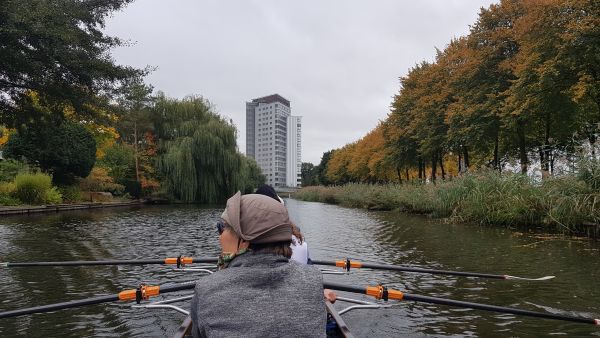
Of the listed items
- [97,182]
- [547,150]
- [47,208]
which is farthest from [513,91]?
[97,182]

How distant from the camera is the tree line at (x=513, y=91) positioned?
1753 cm

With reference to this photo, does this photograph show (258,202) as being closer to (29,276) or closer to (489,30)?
(29,276)

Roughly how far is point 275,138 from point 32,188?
145 m

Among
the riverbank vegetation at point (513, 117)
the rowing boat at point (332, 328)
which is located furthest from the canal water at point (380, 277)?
the rowing boat at point (332, 328)

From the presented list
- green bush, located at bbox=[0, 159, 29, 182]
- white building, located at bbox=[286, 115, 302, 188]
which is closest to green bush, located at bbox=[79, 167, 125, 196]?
green bush, located at bbox=[0, 159, 29, 182]

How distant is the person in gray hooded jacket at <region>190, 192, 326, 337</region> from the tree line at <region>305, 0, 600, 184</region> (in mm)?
13986

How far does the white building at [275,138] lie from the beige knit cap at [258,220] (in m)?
164

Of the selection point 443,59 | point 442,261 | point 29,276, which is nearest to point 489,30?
point 443,59

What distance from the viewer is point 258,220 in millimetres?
2332

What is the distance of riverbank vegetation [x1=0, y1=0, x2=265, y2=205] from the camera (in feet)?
39.0

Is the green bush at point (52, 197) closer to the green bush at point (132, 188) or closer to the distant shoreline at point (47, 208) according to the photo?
the distant shoreline at point (47, 208)

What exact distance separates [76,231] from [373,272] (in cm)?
1133

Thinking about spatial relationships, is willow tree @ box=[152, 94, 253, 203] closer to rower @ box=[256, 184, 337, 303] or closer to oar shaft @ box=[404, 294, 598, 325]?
rower @ box=[256, 184, 337, 303]

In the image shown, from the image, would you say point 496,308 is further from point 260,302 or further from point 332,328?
point 260,302
